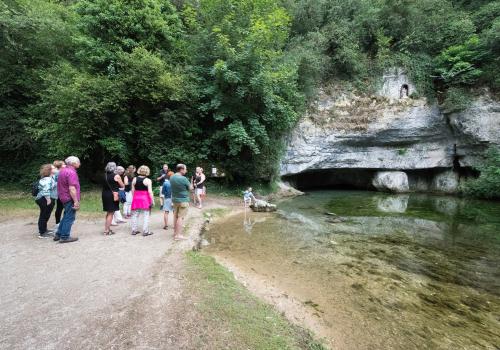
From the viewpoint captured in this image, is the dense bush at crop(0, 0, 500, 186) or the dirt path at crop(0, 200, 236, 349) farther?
the dense bush at crop(0, 0, 500, 186)

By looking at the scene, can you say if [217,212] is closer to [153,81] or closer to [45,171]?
[45,171]

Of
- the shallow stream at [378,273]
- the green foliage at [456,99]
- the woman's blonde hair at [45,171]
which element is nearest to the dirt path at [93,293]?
the woman's blonde hair at [45,171]

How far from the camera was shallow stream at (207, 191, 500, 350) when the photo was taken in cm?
396

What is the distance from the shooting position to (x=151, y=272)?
4703 millimetres

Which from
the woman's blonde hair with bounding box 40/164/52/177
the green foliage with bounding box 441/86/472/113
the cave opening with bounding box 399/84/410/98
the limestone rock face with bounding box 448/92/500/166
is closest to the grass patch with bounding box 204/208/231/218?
the woman's blonde hair with bounding box 40/164/52/177

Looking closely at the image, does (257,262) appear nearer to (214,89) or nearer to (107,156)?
(214,89)

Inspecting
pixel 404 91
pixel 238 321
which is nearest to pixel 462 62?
pixel 404 91

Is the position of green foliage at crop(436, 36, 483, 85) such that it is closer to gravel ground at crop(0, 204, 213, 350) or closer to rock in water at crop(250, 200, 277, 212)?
rock in water at crop(250, 200, 277, 212)

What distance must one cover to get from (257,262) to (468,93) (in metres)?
21.7

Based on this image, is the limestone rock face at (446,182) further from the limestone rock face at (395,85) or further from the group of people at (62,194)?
the group of people at (62,194)

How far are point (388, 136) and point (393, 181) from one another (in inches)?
153

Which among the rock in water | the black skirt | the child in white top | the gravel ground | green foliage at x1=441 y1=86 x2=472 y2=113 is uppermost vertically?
green foliage at x1=441 y1=86 x2=472 y2=113

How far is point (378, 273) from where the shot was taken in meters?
5.80

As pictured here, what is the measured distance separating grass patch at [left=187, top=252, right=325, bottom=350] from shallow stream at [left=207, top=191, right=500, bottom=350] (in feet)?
1.91
